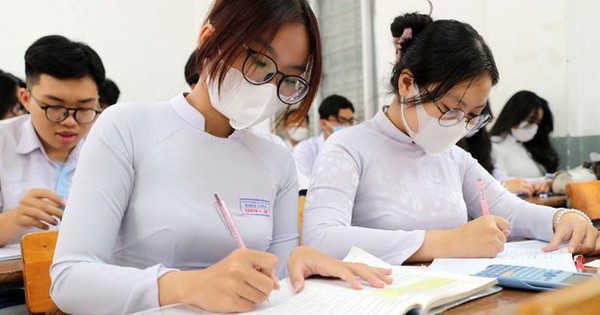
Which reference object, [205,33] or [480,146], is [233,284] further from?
[480,146]

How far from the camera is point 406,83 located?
1.47 m

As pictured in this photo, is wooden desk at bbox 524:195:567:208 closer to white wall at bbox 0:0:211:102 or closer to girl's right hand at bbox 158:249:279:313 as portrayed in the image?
girl's right hand at bbox 158:249:279:313

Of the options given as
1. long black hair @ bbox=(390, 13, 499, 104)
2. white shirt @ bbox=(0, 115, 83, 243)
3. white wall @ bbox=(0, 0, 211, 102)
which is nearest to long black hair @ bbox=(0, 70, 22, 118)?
white shirt @ bbox=(0, 115, 83, 243)

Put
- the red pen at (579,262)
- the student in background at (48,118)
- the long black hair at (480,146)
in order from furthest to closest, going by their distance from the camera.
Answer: the long black hair at (480,146) < the student in background at (48,118) < the red pen at (579,262)

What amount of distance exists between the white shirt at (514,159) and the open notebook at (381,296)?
309cm

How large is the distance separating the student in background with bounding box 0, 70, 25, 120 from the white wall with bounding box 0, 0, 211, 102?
143cm

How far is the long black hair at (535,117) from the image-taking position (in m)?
3.73

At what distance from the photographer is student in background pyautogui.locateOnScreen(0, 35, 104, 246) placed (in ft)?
6.30

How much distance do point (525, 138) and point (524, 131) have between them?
0.05 m

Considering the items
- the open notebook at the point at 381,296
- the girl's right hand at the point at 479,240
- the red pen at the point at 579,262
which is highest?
the open notebook at the point at 381,296

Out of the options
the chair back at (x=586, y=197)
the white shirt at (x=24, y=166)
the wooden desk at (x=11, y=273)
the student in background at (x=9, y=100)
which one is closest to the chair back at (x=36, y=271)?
the wooden desk at (x=11, y=273)

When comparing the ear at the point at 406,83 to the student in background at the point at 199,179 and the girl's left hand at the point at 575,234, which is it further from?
the girl's left hand at the point at 575,234

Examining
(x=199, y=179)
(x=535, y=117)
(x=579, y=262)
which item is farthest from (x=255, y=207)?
(x=535, y=117)

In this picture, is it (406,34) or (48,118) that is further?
(48,118)
